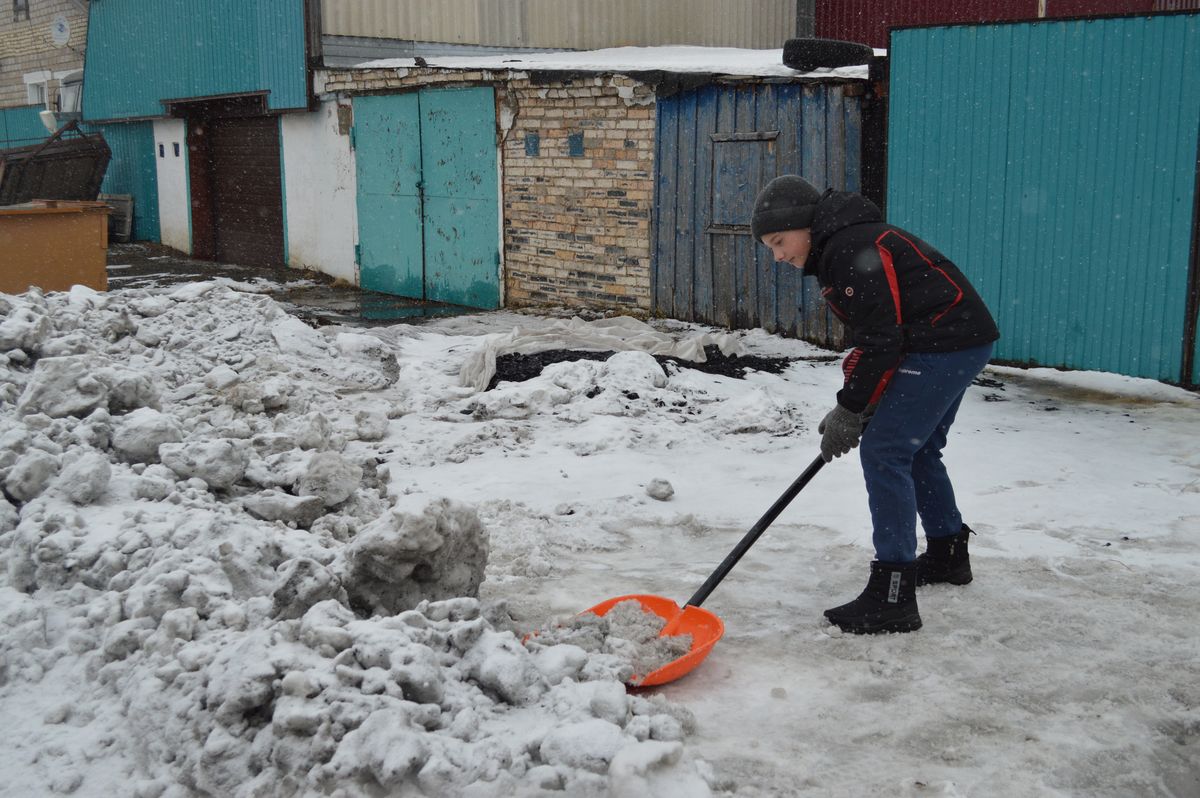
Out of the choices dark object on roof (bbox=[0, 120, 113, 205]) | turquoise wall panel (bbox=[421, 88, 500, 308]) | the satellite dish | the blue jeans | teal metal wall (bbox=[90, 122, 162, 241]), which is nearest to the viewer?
the blue jeans

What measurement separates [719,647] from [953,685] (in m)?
0.83

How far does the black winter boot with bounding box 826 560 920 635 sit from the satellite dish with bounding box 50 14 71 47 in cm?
2342

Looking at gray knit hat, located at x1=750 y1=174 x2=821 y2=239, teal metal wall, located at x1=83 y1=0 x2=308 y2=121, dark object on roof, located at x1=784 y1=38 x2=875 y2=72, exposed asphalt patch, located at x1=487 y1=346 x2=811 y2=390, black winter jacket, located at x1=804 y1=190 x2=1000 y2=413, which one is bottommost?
exposed asphalt patch, located at x1=487 y1=346 x2=811 y2=390

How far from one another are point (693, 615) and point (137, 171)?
785 inches

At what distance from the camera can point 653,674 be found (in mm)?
3709

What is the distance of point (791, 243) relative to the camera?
422 centimetres

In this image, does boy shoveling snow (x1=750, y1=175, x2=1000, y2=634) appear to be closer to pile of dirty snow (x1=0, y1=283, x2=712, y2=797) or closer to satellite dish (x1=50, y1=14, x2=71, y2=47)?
pile of dirty snow (x1=0, y1=283, x2=712, y2=797)

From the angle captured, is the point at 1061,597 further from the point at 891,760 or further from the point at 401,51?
the point at 401,51

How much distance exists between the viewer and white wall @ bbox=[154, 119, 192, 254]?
1945cm

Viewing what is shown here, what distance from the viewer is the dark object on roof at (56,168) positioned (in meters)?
18.8

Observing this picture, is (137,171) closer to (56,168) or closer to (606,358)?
(56,168)

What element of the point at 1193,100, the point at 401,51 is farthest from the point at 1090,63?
the point at 401,51

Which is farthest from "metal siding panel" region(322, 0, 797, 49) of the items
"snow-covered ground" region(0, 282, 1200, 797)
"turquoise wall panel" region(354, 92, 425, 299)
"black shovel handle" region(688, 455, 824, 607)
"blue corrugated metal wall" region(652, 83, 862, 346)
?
"black shovel handle" region(688, 455, 824, 607)

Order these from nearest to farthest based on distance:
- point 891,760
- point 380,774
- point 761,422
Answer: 1. point 380,774
2. point 891,760
3. point 761,422
